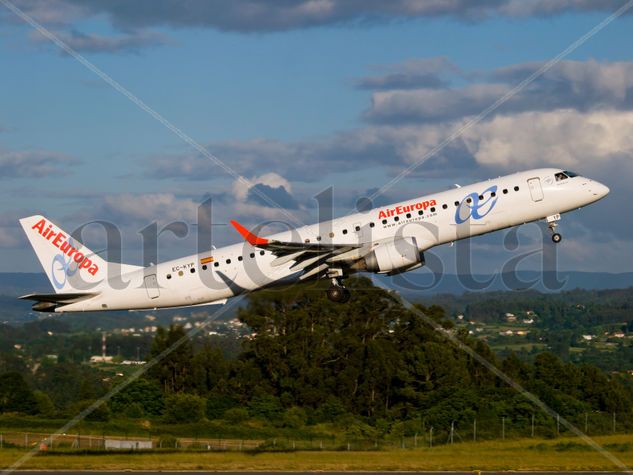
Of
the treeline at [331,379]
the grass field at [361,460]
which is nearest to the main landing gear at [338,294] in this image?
the grass field at [361,460]

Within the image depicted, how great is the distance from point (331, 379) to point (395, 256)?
34472mm

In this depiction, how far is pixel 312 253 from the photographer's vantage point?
50031 millimetres

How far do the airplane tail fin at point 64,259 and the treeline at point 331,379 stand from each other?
13298 mm

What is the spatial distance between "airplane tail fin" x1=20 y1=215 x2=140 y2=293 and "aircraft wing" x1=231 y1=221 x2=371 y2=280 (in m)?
9.61

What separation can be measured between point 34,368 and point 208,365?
14578mm

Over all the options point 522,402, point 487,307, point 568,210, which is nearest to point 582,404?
point 522,402

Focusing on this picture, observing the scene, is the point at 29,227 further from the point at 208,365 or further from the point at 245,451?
the point at 208,365

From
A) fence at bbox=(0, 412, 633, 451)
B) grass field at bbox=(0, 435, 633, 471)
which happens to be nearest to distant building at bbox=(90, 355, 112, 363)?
fence at bbox=(0, 412, 633, 451)

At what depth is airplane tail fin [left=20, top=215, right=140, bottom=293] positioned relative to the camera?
55156 millimetres

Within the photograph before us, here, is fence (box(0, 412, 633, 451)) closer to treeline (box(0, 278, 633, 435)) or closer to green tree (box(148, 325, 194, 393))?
treeline (box(0, 278, 633, 435))

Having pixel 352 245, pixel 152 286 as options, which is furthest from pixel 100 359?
pixel 352 245

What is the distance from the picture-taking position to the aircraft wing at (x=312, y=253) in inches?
1897

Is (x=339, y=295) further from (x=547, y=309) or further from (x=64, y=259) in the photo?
(x=547, y=309)

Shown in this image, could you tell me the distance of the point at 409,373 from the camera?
265 feet
